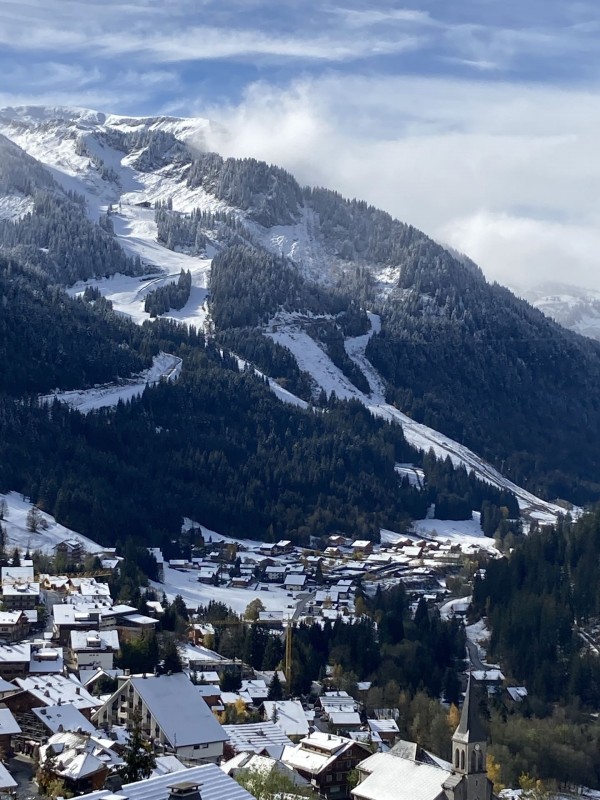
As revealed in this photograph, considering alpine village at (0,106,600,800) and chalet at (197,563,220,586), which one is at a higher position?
alpine village at (0,106,600,800)

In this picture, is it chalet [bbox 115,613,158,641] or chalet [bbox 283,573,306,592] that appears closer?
chalet [bbox 115,613,158,641]

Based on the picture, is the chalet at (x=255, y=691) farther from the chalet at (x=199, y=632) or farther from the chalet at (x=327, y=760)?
the chalet at (x=327, y=760)

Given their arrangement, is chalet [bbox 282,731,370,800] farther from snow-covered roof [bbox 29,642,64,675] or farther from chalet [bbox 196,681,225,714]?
snow-covered roof [bbox 29,642,64,675]


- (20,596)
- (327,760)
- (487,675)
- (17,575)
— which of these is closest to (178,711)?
(327,760)

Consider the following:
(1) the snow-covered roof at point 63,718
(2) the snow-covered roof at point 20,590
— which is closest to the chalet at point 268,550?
(2) the snow-covered roof at point 20,590

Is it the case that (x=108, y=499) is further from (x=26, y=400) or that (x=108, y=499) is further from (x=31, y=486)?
(x=26, y=400)

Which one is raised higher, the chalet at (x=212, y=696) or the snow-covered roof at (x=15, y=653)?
the snow-covered roof at (x=15, y=653)

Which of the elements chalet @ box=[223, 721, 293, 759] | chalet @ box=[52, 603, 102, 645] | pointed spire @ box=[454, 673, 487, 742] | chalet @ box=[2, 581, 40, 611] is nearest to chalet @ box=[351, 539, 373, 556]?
chalet @ box=[2, 581, 40, 611]
